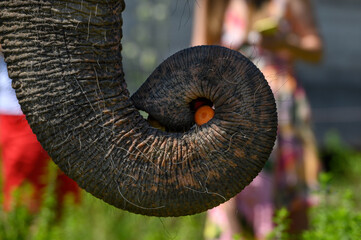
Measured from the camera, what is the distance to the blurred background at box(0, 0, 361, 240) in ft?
8.13

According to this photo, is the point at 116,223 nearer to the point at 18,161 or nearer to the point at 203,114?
the point at 18,161

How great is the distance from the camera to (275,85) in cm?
348

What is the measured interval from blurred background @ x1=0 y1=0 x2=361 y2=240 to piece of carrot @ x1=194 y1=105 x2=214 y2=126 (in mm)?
336

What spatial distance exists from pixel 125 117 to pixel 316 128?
6.96 m

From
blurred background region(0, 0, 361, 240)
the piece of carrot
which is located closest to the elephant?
the piece of carrot

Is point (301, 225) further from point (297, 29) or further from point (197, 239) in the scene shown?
point (297, 29)

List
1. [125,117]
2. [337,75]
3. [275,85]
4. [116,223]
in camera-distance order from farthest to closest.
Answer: [337,75]
[116,223]
[275,85]
[125,117]

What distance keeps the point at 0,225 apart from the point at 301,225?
75.4 inches

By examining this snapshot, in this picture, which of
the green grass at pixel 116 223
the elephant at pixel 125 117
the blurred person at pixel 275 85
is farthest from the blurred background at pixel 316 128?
the elephant at pixel 125 117

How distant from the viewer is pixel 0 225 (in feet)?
10.2

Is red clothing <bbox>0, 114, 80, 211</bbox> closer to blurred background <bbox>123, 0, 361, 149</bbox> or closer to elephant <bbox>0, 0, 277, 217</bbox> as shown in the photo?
elephant <bbox>0, 0, 277, 217</bbox>

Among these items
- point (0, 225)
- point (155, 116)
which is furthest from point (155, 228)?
point (155, 116)

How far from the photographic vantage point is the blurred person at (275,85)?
140 inches

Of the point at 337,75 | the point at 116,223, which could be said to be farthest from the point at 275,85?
the point at 337,75
